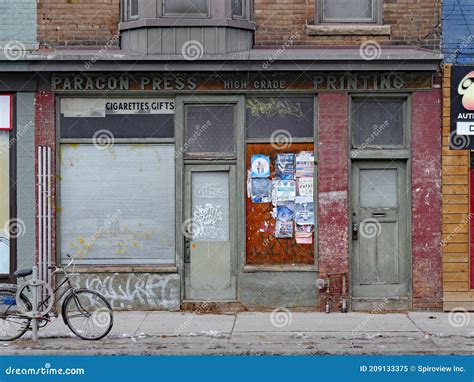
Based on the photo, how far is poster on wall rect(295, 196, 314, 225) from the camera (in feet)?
48.0

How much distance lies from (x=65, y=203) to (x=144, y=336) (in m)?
3.10

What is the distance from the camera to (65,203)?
14.6 meters

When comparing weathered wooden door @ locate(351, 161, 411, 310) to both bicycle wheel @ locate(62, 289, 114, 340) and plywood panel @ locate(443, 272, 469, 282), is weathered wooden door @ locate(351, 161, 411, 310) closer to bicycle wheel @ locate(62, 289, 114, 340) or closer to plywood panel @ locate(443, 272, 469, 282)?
plywood panel @ locate(443, 272, 469, 282)

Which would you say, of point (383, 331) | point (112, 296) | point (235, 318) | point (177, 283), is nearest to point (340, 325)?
point (383, 331)

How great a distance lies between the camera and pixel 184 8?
47.5 feet

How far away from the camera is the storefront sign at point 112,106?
1459 cm

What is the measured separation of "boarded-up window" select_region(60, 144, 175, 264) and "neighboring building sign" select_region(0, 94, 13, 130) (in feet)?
3.11

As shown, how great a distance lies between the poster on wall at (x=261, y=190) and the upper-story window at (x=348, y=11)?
281 centimetres

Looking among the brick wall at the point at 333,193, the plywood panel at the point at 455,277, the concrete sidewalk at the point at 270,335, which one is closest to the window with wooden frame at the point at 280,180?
the brick wall at the point at 333,193

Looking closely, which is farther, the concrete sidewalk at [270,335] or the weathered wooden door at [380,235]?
the weathered wooden door at [380,235]

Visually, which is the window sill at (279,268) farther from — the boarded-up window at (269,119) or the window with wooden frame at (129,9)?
the window with wooden frame at (129,9)

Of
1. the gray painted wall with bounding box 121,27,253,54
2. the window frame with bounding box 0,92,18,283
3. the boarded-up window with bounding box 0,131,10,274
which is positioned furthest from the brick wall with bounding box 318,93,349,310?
the boarded-up window with bounding box 0,131,10,274

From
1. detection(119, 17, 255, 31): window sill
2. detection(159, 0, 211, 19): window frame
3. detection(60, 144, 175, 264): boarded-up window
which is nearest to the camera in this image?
detection(119, 17, 255, 31): window sill

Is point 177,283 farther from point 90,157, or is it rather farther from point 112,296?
point 90,157
